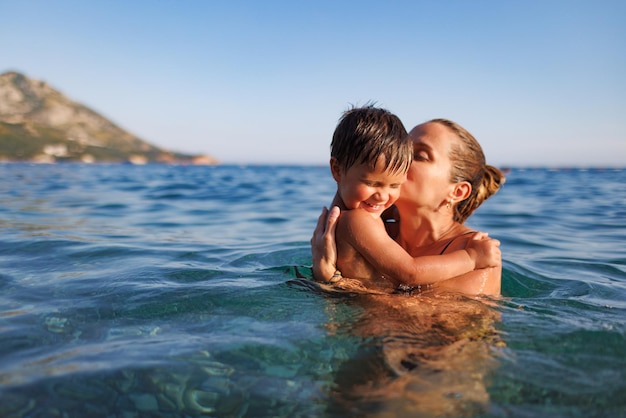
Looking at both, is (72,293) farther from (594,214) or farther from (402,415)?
(594,214)

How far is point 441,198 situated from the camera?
162 inches

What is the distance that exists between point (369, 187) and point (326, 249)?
60 centimetres

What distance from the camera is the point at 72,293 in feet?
13.4

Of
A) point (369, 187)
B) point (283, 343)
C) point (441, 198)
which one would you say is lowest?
point (283, 343)

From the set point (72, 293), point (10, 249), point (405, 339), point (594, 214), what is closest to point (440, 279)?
point (405, 339)

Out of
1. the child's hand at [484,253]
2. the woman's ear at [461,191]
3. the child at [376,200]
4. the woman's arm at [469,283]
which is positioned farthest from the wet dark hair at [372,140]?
the woman's arm at [469,283]

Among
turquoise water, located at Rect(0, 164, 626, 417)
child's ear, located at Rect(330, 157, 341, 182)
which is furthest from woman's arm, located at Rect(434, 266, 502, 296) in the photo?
child's ear, located at Rect(330, 157, 341, 182)

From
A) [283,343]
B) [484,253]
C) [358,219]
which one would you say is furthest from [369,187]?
[283,343]

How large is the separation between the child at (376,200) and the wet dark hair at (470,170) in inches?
22.4

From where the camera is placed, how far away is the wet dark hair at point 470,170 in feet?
13.1

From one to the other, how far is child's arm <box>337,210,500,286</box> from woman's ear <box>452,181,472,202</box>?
0.60 metres

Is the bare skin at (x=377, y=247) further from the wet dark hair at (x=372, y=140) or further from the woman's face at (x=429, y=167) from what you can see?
the woman's face at (x=429, y=167)

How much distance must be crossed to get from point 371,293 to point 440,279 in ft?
1.70

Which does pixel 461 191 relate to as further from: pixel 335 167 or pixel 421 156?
pixel 335 167
